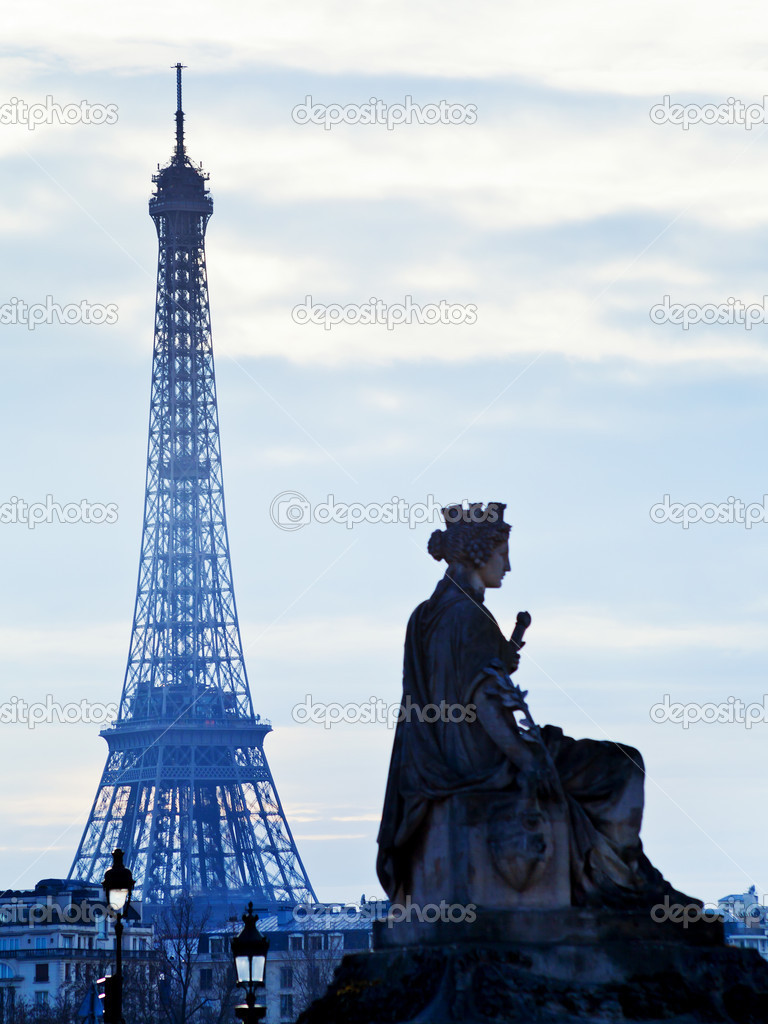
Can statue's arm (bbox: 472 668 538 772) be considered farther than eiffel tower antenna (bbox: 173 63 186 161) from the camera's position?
No

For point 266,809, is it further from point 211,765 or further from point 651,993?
point 651,993

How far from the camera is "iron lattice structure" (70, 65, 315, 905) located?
132 metres

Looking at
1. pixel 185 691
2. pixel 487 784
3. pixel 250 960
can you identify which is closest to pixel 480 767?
pixel 487 784

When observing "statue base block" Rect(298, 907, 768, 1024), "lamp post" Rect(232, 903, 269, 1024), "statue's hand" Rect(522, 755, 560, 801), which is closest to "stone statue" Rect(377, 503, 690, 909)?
"statue's hand" Rect(522, 755, 560, 801)

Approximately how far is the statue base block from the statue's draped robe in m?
0.44

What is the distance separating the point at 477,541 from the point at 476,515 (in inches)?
10.7

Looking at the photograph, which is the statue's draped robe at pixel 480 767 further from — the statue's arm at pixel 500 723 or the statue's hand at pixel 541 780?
the statue's hand at pixel 541 780

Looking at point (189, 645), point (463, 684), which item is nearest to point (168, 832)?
point (189, 645)

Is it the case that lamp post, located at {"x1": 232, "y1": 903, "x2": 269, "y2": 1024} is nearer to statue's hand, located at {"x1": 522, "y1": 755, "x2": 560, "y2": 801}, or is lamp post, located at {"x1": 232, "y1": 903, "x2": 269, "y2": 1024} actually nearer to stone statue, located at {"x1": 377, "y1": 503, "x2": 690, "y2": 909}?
stone statue, located at {"x1": 377, "y1": 503, "x2": 690, "y2": 909}

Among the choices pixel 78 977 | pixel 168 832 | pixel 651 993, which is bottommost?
pixel 651 993

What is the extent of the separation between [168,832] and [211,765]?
4.16 m

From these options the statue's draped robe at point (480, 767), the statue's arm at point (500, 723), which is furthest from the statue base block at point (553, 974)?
the statue's arm at point (500, 723)

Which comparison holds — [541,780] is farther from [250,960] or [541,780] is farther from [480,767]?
[250,960]

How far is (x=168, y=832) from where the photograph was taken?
434ft
